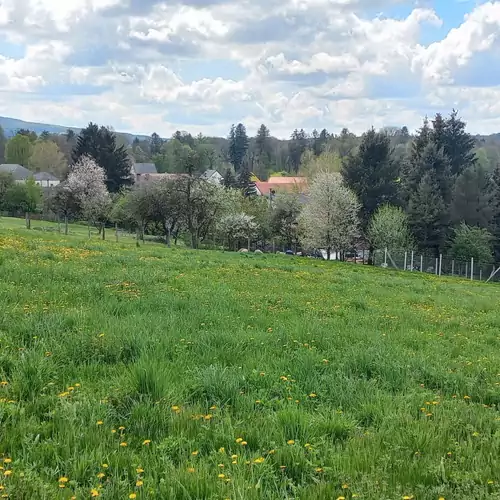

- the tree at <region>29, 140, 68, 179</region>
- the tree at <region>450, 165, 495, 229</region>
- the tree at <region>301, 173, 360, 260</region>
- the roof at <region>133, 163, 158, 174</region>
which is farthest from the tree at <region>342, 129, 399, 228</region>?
the roof at <region>133, 163, 158, 174</region>

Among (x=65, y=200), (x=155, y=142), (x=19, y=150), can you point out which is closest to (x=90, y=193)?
(x=65, y=200)

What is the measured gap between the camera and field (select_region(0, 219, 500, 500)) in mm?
3465

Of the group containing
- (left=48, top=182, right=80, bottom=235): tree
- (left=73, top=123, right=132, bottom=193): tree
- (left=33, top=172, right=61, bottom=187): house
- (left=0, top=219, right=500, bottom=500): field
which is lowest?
(left=0, top=219, right=500, bottom=500): field

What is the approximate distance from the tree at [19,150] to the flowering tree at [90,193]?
60512mm

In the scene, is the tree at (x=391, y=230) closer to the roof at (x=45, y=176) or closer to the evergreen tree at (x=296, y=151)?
the roof at (x=45, y=176)

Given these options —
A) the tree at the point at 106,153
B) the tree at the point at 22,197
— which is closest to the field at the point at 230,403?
the tree at the point at 22,197

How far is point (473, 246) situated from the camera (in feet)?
150

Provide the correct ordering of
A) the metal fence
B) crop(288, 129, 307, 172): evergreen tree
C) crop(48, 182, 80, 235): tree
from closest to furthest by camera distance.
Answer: the metal fence → crop(48, 182, 80, 235): tree → crop(288, 129, 307, 172): evergreen tree

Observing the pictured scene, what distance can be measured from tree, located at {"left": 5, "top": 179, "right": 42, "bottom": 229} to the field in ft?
227

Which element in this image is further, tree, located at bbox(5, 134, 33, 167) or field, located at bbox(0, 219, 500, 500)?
tree, located at bbox(5, 134, 33, 167)

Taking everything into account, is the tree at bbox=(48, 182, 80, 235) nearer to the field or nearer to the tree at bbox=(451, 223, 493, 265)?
the tree at bbox=(451, 223, 493, 265)

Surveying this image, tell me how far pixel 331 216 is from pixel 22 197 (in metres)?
46.1

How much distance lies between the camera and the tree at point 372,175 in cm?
5322

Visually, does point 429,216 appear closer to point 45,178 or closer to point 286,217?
point 286,217
